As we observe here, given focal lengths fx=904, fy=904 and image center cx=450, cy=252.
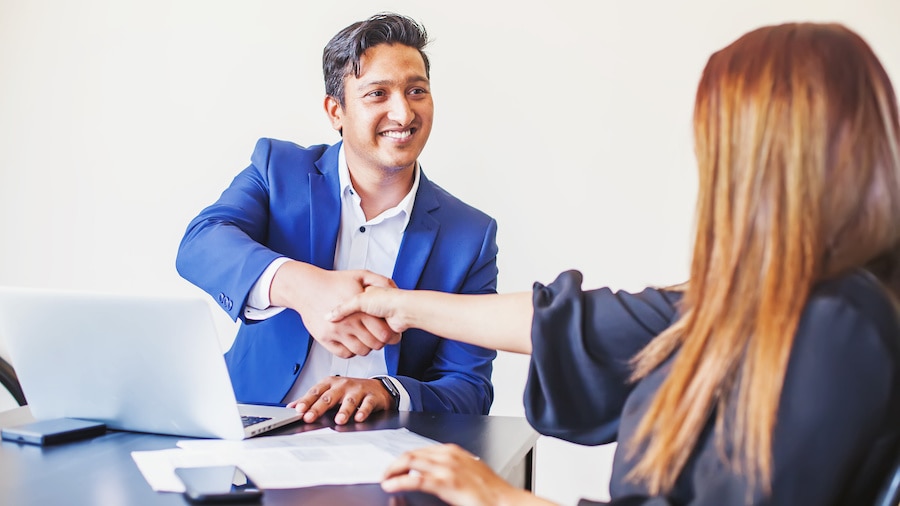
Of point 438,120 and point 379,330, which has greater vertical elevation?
point 438,120

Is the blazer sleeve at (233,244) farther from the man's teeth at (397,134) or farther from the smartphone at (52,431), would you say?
the smartphone at (52,431)

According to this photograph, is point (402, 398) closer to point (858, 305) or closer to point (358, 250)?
point (358, 250)

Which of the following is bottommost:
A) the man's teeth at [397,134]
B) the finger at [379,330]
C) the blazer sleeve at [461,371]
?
the blazer sleeve at [461,371]

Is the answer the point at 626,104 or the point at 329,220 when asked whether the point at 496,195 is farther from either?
A: the point at 329,220

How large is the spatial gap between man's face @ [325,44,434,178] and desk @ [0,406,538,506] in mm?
844

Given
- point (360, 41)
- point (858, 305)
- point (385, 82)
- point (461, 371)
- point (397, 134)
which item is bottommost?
point (461, 371)

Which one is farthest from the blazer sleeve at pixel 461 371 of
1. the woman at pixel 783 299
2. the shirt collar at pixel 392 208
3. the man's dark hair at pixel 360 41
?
the woman at pixel 783 299

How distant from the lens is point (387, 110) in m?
2.47

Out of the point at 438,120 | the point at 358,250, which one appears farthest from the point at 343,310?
the point at 438,120

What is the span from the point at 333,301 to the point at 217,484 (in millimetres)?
674

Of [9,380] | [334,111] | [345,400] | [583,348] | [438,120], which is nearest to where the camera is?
[583,348]

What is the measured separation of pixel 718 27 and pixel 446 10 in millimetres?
943

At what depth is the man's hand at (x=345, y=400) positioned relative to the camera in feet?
5.72

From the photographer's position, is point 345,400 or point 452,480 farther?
point 345,400
